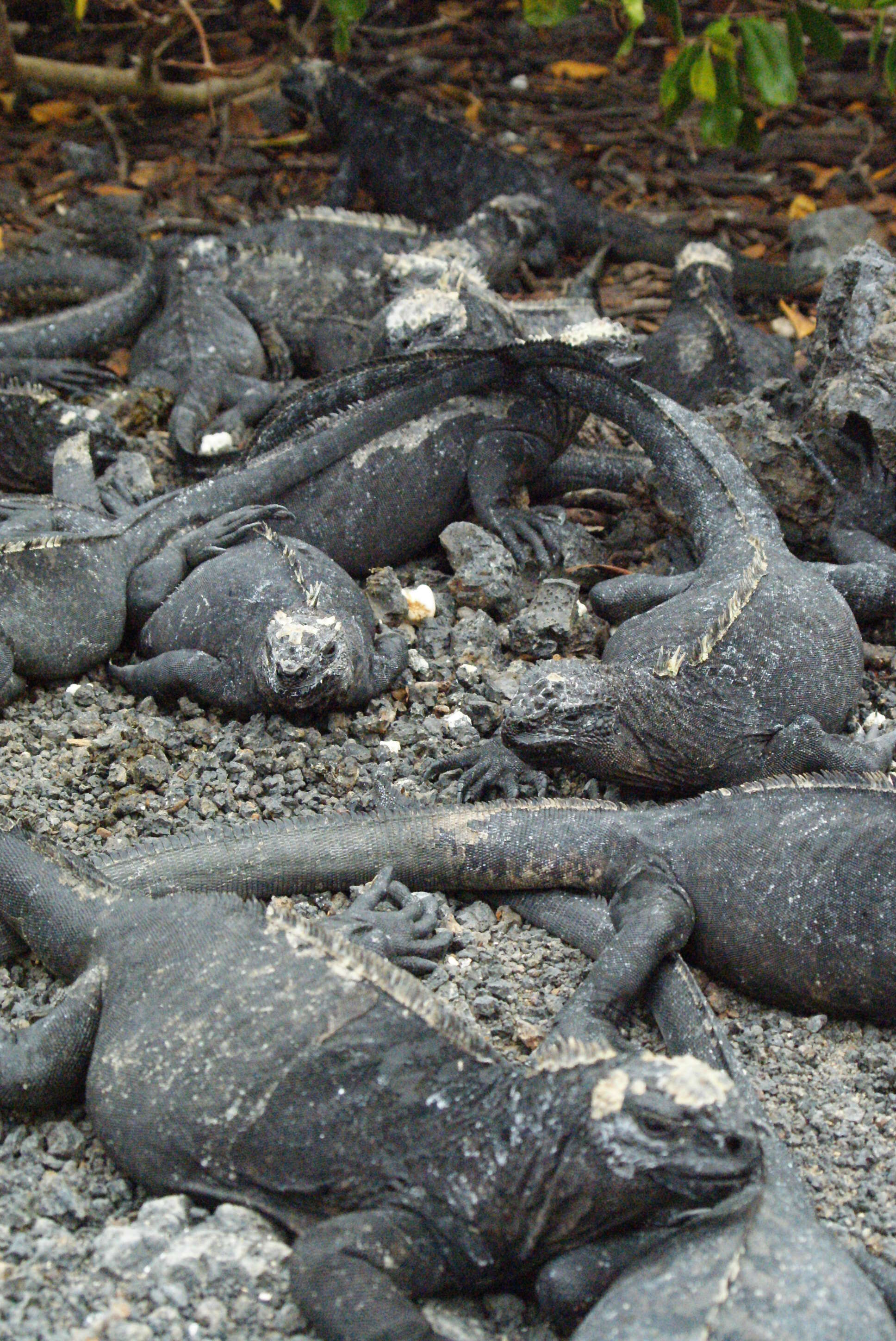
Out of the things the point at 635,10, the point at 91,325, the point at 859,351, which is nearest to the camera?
the point at 635,10

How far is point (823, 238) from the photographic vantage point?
762 cm

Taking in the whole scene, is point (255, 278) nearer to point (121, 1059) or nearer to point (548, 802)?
point (548, 802)

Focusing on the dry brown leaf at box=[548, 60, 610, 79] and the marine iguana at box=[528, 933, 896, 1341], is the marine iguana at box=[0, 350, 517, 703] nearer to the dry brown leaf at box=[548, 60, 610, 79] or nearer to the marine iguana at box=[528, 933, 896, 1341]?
the marine iguana at box=[528, 933, 896, 1341]

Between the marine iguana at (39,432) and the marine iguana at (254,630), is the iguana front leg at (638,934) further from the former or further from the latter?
the marine iguana at (39,432)

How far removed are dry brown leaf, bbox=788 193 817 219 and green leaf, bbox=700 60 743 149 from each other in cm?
155

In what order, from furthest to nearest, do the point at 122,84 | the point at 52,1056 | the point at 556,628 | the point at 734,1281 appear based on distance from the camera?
the point at 122,84, the point at 556,628, the point at 52,1056, the point at 734,1281

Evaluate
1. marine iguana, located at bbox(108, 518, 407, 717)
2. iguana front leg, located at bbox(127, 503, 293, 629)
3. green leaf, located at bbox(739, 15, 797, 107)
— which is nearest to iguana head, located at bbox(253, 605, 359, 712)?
marine iguana, located at bbox(108, 518, 407, 717)

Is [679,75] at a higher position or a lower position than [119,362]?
higher

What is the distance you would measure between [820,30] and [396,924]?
16.0ft

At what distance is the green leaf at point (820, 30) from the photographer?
648 centimetres

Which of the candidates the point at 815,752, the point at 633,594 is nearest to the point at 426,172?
the point at 633,594

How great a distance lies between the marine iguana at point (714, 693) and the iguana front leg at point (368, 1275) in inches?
65.7

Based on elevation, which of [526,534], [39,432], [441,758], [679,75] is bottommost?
[441,758]

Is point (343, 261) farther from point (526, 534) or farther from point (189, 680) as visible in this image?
point (189, 680)
